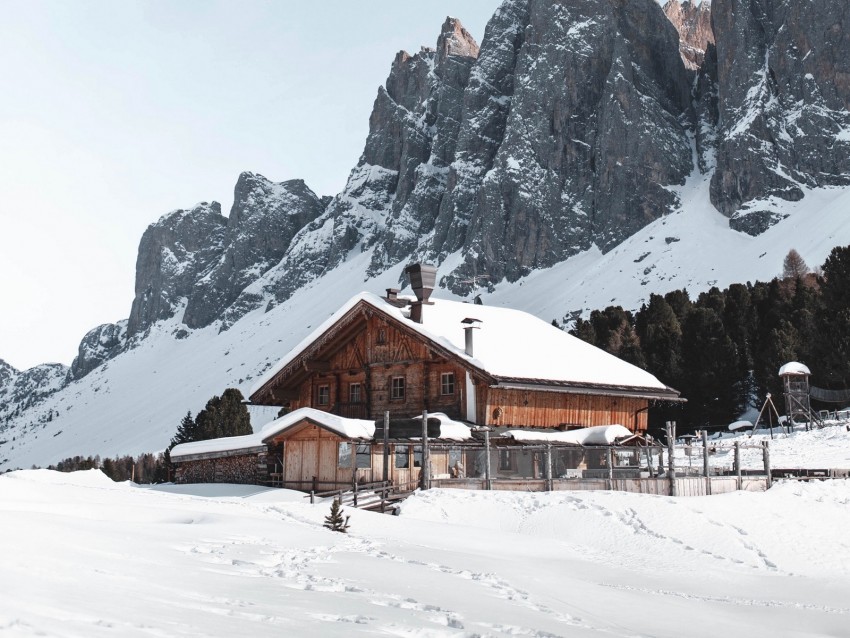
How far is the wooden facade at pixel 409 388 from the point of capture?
98.6 feet

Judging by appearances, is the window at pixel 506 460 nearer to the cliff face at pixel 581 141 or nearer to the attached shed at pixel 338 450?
the attached shed at pixel 338 450

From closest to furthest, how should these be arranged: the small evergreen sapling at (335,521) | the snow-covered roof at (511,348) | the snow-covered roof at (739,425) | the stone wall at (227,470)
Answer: the small evergreen sapling at (335,521)
the snow-covered roof at (511,348)
the stone wall at (227,470)
the snow-covered roof at (739,425)

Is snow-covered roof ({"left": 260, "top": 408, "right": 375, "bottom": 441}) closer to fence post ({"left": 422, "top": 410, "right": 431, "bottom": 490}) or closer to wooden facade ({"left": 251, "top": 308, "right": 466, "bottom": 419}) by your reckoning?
fence post ({"left": 422, "top": 410, "right": 431, "bottom": 490})

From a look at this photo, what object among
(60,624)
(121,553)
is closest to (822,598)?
(121,553)

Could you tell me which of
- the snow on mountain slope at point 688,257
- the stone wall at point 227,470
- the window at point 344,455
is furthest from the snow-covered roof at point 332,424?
the snow on mountain slope at point 688,257

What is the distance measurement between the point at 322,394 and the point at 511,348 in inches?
353

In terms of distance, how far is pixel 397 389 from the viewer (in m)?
33.1

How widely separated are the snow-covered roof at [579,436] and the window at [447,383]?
303cm

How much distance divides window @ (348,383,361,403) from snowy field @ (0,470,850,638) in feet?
39.5

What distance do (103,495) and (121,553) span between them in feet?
42.2

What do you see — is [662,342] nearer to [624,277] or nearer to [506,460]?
[506,460]

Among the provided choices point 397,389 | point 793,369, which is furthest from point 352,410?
point 793,369

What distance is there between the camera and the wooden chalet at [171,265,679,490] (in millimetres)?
27891

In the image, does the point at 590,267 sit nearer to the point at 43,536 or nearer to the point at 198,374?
the point at 198,374
